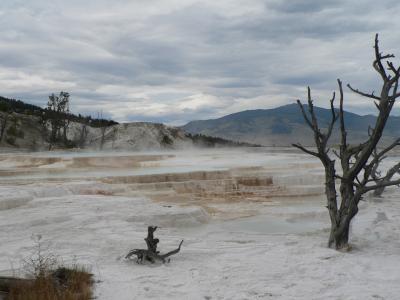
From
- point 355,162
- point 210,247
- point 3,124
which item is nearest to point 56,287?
point 210,247

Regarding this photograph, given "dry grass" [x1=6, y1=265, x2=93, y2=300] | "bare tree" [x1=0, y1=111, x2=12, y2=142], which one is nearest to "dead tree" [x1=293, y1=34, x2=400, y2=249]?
"dry grass" [x1=6, y1=265, x2=93, y2=300]

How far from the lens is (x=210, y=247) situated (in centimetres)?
863

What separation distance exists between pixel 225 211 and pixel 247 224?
218 centimetres

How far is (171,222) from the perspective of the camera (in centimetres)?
1205

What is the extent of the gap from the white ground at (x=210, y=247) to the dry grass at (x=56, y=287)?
241mm

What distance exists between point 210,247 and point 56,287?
362 cm

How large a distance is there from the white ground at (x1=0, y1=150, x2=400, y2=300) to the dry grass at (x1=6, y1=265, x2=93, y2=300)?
0.24 meters

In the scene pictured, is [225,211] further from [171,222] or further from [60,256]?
[60,256]

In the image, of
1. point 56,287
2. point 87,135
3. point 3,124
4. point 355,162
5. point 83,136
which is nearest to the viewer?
point 56,287

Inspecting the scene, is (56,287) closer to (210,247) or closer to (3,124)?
(210,247)

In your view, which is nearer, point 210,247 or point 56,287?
point 56,287

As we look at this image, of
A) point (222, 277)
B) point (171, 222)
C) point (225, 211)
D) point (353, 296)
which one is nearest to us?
point (353, 296)

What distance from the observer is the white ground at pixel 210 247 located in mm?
6113

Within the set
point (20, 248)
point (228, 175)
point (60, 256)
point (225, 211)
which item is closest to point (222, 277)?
point (60, 256)
